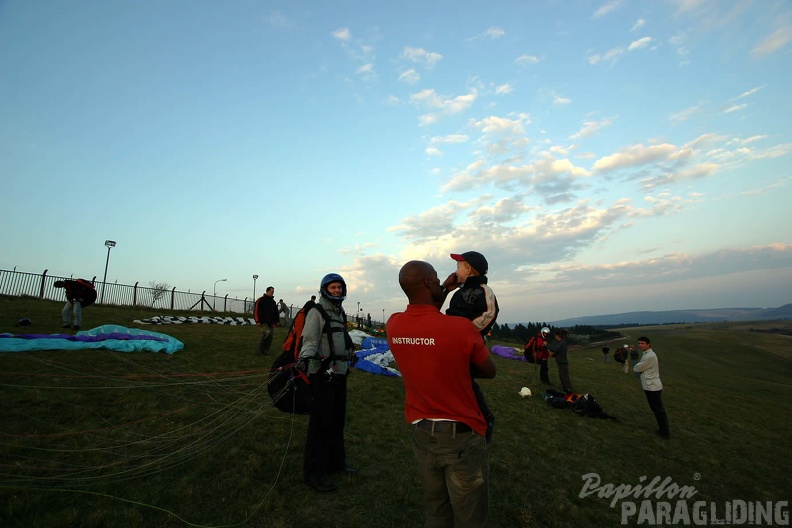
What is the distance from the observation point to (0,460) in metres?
4.60

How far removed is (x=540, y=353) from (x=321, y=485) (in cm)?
1089

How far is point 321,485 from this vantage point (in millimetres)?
4820

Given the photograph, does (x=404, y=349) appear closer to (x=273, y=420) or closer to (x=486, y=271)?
(x=486, y=271)

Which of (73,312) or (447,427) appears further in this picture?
(73,312)

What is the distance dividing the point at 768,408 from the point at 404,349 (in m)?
22.5

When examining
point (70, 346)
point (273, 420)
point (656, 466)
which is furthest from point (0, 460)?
point (656, 466)

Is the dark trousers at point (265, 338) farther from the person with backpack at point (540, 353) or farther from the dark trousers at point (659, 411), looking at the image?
the dark trousers at point (659, 411)

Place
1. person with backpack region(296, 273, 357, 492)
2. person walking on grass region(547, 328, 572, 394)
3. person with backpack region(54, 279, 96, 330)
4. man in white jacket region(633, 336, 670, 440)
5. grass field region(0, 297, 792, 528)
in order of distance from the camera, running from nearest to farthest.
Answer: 1. grass field region(0, 297, 792, 528)
2. person with backpack region(296, 273, 357, 492)
3. man in white jacket region(633, 336, 670, 440)
4. person walking on grass region(547, 328, 572, 394)
5. person with backpack region(54, 279, 96, 330)

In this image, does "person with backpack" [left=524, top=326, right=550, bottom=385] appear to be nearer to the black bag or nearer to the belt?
the black bag

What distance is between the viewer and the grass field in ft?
13.9

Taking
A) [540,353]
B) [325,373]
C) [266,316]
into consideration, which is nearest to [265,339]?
[266,316]

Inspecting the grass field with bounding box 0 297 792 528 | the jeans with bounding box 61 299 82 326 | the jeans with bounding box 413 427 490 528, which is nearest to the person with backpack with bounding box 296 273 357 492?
the grass field with bounding box 0 297 792 528

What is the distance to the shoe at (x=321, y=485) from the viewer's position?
188 inches

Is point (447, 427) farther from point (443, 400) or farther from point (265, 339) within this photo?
point (265, 339)
